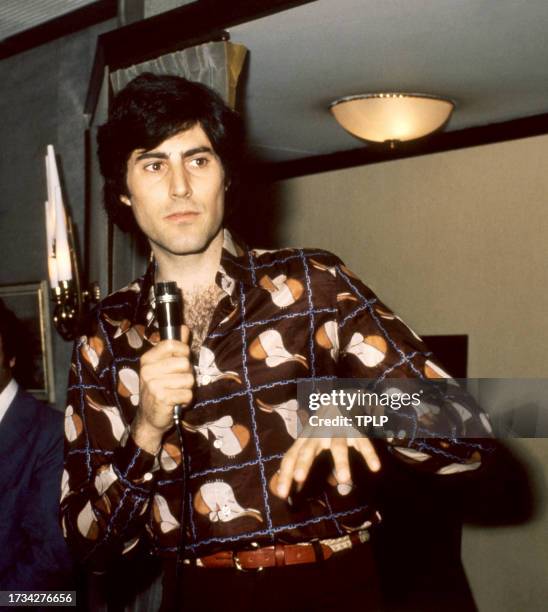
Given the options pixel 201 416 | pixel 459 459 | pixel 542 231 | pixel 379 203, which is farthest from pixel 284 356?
pixel 379 203

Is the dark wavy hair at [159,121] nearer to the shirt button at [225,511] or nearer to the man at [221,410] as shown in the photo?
the man at [221,410]

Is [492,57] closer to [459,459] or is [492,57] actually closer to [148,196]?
[148,196]

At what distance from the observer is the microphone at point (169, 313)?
1.01 m

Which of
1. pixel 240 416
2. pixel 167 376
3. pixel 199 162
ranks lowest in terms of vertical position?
pixel 240 416

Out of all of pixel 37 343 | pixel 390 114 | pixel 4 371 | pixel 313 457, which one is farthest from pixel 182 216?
pixel 37 343

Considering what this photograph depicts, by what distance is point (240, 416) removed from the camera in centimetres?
127

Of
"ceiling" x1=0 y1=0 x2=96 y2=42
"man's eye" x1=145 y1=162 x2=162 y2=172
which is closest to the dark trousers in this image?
"man's eye" x1=145 y1=162 x2=162 y2=172

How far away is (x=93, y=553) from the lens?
4.05ft

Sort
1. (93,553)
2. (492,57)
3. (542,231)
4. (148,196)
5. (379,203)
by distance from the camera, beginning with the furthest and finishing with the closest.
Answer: (379,203) < (542,231) < (492,57) < (148,196) < (93,553)

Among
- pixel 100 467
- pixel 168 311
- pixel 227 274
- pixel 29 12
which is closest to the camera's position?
pixel 168 311

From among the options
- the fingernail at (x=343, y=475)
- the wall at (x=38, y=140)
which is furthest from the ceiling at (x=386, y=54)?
the fingernail at (x=343, y=475)

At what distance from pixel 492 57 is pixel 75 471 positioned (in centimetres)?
172

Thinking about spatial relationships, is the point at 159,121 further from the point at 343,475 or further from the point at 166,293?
the point at 343,475

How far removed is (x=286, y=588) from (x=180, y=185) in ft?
2.26
